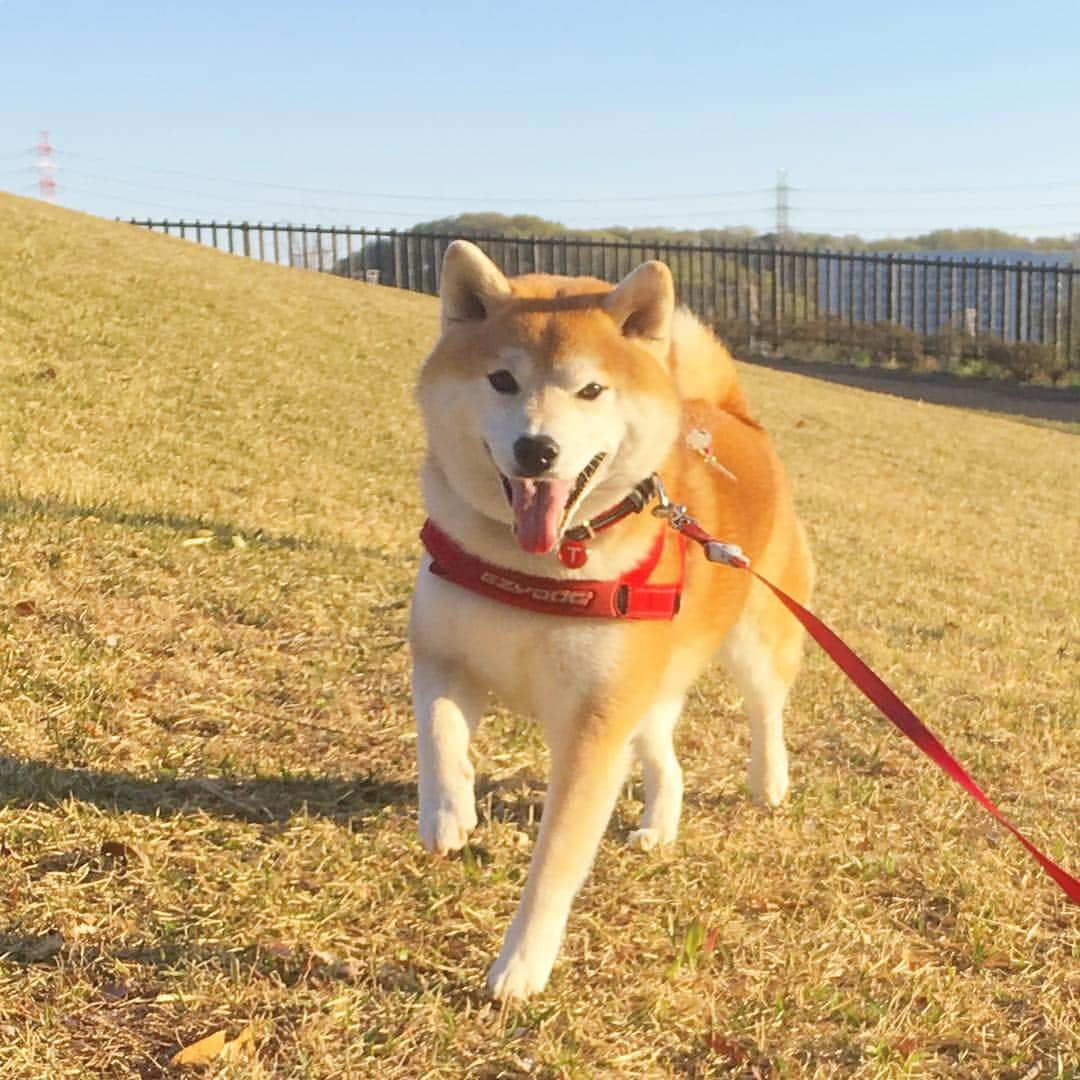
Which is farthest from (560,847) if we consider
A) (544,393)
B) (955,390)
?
(955,390)

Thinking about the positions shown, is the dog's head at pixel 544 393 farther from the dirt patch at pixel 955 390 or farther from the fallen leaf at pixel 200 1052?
the dirt patch at pixel 955 390

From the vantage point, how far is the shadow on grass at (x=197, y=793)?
9.27ft

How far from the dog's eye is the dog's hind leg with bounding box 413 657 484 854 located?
1.74ft

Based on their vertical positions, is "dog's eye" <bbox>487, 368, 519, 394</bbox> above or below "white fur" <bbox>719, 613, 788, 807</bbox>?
above

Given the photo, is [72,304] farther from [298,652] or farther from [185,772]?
[185,772]

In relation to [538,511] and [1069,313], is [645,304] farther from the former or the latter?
[1069,313]

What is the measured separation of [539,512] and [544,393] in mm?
211

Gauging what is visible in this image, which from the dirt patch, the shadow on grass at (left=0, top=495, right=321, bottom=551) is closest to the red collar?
the shadow on grass at (left=0, top=495, right=321, bottom=551)

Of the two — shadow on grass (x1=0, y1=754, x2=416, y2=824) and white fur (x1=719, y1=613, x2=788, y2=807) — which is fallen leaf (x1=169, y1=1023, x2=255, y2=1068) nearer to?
shadow on grass (x1=0, y1=754, x2=416, y2=824)

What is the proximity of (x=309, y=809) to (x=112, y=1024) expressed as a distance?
2.97 feet

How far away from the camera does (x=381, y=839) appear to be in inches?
113

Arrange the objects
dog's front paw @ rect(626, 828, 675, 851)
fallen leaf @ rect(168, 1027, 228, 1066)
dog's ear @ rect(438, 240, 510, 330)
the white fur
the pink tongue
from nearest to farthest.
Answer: fallen leaf @ rect(168, 1027, 228, 1066)
the pink tongue
dog's ear @ rect(438, 240, 510, 330)
dog's front paw @ rect(626, 828, 675, 851)
the white fur

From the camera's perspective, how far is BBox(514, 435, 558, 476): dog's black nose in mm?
2234

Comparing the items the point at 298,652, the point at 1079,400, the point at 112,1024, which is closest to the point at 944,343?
the point at 1079,400
